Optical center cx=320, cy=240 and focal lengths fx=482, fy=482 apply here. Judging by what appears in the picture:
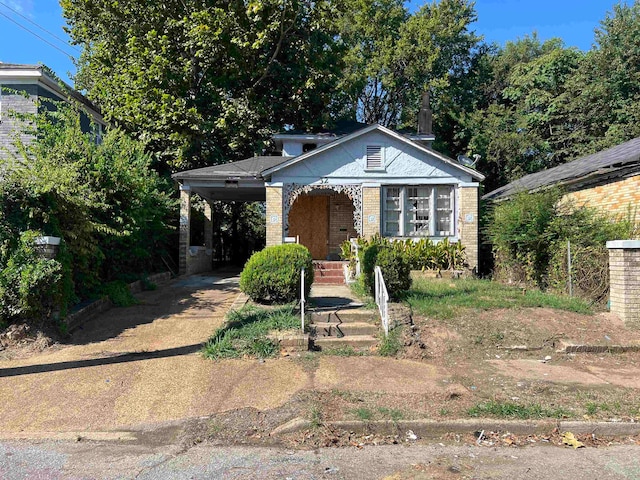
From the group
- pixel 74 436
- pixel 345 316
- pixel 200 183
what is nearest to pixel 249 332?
pixel 345 316

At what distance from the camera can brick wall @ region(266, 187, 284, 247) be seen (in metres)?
15.5

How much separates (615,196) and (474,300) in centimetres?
596

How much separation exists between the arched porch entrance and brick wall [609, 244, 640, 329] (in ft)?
37.1

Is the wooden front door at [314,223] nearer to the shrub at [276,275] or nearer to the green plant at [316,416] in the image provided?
the shrub at [276,275]

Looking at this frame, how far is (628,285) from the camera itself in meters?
8.79

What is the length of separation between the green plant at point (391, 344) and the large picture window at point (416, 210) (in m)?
8.24

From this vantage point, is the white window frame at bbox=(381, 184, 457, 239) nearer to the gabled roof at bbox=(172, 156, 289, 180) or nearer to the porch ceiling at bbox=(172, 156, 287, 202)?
the porch ceiling at bbox=(172, 156, 287, 202)

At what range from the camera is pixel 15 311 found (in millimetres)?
7539

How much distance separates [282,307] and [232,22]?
15314mm

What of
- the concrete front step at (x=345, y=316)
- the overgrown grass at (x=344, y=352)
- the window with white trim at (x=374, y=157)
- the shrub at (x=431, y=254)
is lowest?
the overgrown grass at (x=344, y=352)

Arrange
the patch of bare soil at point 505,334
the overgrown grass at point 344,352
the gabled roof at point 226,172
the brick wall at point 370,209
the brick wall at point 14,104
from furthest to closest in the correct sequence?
the brick wall at point 14,104, the gabled roof at point 226,172, the brick wall at point 370,209, the patch of bare soil at point 505,334, the overgrown grass at point 344,352

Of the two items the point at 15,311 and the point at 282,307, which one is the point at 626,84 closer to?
the point at 282,307

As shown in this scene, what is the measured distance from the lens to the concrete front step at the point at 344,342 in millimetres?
7857

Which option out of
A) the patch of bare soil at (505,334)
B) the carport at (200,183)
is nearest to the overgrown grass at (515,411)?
the patch of bare soil at (505,334)
